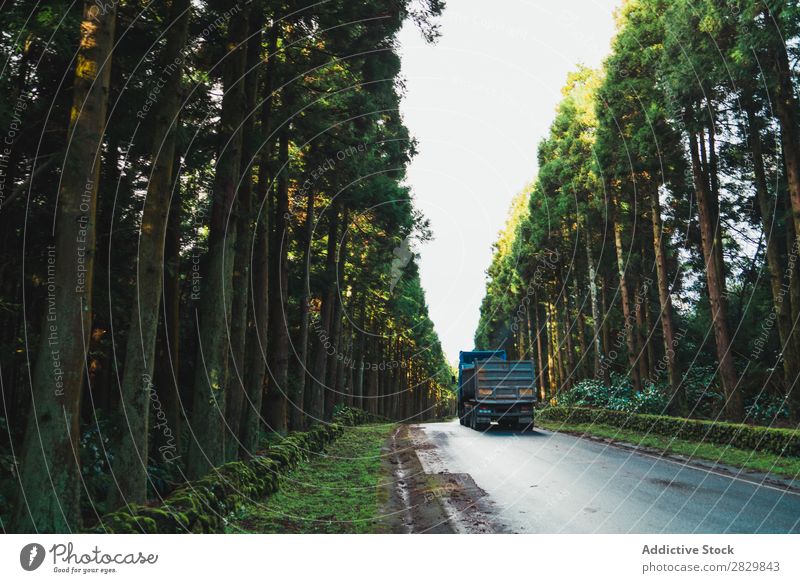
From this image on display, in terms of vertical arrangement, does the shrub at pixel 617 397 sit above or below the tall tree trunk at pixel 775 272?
below

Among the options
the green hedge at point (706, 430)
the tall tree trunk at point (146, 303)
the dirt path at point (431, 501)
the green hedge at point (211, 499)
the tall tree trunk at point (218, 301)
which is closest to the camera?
the green hedge at point (211, 499)

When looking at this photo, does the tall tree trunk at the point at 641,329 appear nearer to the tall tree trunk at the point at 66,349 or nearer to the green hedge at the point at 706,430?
the green hedge at the point at 706,430

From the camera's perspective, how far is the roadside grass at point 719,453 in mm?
12002

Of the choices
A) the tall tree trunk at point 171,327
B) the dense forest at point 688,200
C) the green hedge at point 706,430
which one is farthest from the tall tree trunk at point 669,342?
the tall tree trunk at point 171,327

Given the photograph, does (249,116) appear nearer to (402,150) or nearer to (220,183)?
(220,183)

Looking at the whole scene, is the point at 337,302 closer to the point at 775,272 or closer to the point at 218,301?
the point at 218,301

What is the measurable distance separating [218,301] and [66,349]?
15.7 ft

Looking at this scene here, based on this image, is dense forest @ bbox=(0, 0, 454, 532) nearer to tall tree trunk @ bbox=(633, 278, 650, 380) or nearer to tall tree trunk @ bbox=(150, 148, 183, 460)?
tall tree trunk @ bbox=(150, 148, 183, 460)

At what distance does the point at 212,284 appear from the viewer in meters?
10.6

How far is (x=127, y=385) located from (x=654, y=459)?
12.8 m

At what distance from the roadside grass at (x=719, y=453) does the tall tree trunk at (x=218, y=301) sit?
11468mm

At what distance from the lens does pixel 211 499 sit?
23.7 ft
